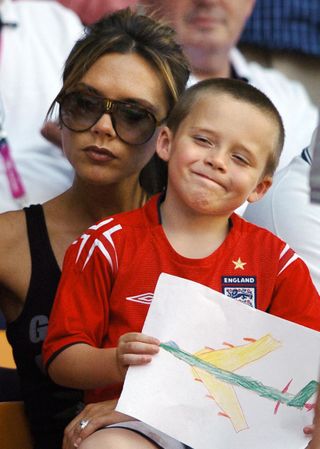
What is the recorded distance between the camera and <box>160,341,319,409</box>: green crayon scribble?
87.8 inches

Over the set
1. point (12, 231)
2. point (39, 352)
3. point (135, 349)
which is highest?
point (135, 349)

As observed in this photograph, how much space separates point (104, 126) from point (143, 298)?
49 cm

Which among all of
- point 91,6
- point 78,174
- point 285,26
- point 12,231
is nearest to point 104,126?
point 78,174

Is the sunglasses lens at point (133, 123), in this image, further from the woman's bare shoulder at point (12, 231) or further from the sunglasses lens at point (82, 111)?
the woman's bare shoulder at point (12, 231)

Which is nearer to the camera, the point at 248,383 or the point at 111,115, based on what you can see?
the point at 248,383

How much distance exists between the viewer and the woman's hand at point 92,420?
224 centimetres

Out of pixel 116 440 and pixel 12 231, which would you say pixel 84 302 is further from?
pixel 12 231

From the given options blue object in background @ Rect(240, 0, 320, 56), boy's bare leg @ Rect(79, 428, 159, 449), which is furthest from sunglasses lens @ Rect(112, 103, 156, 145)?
blue object in background @ Rect(240, 0, 320, 56)

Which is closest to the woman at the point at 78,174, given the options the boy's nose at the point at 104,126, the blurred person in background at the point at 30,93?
the boy's nose at the point at 104,126

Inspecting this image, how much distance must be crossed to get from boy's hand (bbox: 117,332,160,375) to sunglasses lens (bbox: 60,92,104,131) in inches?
25.8

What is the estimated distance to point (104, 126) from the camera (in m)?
2.66

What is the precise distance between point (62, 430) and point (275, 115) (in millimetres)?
866

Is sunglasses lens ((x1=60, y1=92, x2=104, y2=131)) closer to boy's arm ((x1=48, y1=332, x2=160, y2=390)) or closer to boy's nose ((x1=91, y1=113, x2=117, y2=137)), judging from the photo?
boy's nose ((x1=91, y1=113, x2=117, y2=137))

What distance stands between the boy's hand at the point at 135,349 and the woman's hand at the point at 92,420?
10cm
